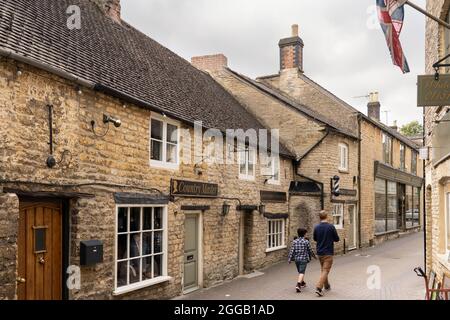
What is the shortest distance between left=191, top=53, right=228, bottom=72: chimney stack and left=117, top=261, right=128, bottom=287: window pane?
12.7 m

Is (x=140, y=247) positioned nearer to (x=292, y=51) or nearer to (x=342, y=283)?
(x=342, y=283)

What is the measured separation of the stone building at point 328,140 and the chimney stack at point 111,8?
7132 mm

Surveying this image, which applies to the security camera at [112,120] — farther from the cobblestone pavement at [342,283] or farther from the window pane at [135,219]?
the cobblestone pavement at [342,283]

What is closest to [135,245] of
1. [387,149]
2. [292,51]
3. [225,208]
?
[225,208]

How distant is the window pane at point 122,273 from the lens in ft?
29.2

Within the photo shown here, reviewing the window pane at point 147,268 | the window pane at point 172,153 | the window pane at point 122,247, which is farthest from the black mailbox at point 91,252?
the window pane at point 172,153

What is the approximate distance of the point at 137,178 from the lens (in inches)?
368

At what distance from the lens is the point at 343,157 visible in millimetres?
19891

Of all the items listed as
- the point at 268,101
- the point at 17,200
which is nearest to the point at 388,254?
the point at 268,101

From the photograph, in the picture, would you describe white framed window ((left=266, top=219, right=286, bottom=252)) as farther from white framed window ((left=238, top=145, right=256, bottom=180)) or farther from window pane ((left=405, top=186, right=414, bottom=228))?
window pane ((left=405, top=186, right=414, bottom=228))

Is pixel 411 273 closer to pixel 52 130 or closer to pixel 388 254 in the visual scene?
pixel 388 254

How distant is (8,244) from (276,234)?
11.3 m
